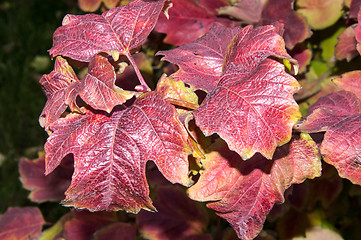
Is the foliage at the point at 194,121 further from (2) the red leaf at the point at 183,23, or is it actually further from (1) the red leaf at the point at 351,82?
(2) the red leaf at the point at 183,23

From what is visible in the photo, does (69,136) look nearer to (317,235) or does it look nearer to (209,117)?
(209,117)

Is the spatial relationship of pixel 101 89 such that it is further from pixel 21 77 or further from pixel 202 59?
pixel 21 77

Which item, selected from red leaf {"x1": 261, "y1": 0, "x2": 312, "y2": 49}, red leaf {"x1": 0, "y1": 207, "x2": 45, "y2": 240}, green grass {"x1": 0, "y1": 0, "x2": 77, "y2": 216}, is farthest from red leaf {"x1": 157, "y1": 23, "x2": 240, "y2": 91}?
green grass {"x1": 0, "y1": 0, "x2": 77, "y2": 216}

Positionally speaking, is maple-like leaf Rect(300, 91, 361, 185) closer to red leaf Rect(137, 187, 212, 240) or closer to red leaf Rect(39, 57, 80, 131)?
red leaf Rect(39, 57, 80, 131)

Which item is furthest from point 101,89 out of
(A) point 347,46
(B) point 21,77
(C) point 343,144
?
(B) point 21,77

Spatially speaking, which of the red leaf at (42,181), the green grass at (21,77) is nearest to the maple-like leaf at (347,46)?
the red leaf at (42,181)
